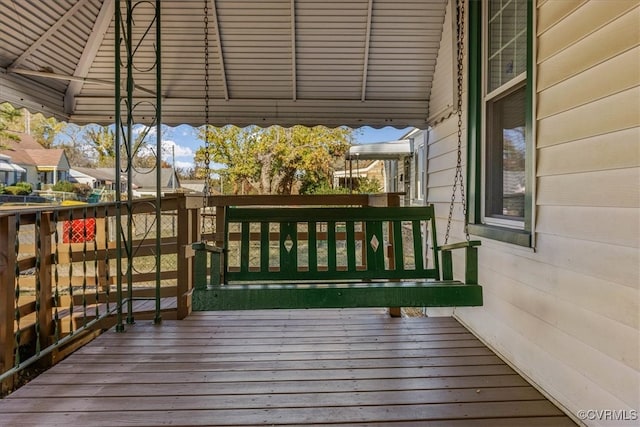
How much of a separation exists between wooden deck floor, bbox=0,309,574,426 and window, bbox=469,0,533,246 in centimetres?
84

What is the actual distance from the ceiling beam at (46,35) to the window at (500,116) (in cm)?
348

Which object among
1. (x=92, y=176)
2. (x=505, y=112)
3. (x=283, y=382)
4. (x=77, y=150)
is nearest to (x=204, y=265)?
(x=283, y=382)

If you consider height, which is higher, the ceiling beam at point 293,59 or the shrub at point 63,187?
the ceiling beam at point 293,59

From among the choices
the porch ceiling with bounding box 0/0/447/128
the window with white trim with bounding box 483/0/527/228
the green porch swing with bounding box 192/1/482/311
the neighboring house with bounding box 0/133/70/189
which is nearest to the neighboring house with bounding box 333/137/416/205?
the porch ceiling with bounding box 0/0/447/128

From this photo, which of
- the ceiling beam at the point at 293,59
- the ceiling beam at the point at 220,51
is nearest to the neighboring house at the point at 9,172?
the ceiling beam at the point at 220,51

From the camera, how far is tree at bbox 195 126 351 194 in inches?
492

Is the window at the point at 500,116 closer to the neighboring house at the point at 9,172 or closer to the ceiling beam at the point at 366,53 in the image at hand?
the ceiling beam at the point at 366,53

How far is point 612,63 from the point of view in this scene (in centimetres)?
156

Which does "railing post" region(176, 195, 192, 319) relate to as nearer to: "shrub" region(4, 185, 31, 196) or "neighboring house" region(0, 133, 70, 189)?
"shrub" region(4, 185, 31, 196)

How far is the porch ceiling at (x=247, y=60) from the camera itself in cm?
372

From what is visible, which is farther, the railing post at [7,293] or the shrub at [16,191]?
the shrub at [16,191]

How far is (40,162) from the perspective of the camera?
19359mm

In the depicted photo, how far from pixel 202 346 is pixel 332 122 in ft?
9.39

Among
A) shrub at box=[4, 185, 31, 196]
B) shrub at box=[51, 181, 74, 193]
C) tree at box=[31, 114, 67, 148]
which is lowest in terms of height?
shrub at box=[4, 185, 31, 196]
